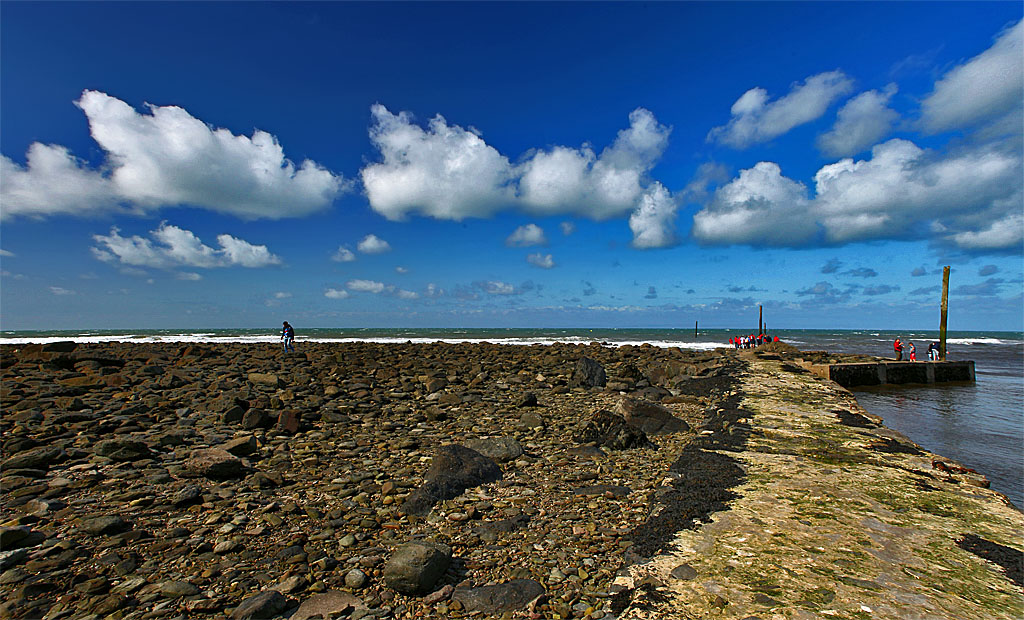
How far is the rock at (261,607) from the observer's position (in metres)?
2.90

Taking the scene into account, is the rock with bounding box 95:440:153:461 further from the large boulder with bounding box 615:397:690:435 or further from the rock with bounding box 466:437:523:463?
the large boulder with bounding box 615:397:690:435

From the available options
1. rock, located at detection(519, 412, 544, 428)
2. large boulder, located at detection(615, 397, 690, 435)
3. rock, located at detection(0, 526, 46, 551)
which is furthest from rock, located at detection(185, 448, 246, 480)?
large boulder, located at detection(615, 397, 690, 435)

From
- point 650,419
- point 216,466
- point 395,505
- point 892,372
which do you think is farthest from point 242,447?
point 892,372

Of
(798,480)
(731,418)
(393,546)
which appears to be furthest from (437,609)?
(731,418)

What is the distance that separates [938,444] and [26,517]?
14757mm

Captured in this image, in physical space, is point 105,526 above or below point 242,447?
below

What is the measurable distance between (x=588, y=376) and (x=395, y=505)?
926 centimetres

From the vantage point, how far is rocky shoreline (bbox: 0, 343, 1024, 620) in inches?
122

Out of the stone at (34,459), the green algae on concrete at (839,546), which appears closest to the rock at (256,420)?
the stone at (34,459)

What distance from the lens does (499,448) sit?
641cm

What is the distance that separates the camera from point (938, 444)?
9.61 metres

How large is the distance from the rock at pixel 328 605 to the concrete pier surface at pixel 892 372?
74.0ft

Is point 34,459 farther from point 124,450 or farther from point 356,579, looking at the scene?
point 356,579

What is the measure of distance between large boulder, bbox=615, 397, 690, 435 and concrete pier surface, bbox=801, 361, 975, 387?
16.2 m
